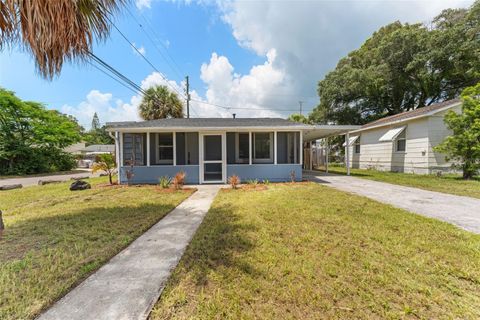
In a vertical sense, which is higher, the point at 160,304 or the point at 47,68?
the point at 47,68

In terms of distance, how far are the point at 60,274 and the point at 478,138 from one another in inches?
564

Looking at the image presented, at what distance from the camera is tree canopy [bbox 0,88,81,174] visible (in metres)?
16.0

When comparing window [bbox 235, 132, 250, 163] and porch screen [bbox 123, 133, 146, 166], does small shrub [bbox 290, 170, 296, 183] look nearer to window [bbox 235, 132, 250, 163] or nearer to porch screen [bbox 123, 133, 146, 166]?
window [bbox 235, 132, 250, 163]

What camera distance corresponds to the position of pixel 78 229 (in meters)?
4.22

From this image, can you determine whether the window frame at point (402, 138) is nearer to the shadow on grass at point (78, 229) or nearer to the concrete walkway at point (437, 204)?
the concrete walkway at point (437, 204)

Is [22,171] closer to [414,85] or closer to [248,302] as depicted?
[248,302]

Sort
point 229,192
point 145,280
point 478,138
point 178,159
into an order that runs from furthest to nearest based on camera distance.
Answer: point 178,159 < point 478,138 < point 229,192 < point 145,280

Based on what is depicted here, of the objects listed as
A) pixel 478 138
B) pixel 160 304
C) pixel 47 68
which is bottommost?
pixel 160 304

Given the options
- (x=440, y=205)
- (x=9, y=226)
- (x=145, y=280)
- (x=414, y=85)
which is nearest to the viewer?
(x=145, y=280)

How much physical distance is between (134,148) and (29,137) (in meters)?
12.6

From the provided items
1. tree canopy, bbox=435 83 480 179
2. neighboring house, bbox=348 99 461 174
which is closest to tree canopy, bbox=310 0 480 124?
neighboring house, bbox=348 99 461 174

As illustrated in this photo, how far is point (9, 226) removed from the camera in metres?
4.37

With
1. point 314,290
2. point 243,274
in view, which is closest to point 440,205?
point 314,290

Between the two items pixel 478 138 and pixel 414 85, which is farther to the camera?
pixel 414 85
